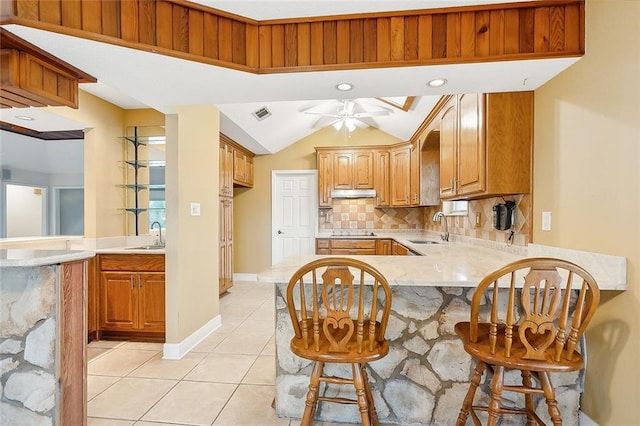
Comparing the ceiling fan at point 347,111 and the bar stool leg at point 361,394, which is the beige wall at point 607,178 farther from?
the ceiling fan at point 347,111

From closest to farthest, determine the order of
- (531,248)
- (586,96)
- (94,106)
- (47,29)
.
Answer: (47,29)
(586,96)
(531,248)
(94,106)

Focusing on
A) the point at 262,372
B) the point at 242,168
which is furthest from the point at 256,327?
the point at 242,168

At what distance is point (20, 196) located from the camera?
11.8 feet

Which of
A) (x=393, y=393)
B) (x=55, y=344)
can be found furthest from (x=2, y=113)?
(x=393, y=393)

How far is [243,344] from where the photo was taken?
3.00 meters

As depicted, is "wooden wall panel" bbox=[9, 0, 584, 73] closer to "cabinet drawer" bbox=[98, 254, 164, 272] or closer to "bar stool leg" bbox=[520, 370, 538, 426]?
"bar stool leg" bbox=[520, 370, 538, 426]

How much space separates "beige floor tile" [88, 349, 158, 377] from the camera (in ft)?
8.14

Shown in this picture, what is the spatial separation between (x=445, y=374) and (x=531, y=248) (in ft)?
3.48

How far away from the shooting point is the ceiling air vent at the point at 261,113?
3936 mm

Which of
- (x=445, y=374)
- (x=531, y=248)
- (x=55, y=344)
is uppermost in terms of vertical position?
(x=531, y=248)

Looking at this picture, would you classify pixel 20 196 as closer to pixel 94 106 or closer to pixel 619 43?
pixel 94 106

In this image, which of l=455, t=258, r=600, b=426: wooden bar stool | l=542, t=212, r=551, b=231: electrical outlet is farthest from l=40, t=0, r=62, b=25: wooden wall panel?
l=542, t=212, r=551, b=231: electrical outlet

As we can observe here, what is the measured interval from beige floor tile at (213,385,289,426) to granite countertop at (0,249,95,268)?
1201mm

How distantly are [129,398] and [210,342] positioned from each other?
946 mm
